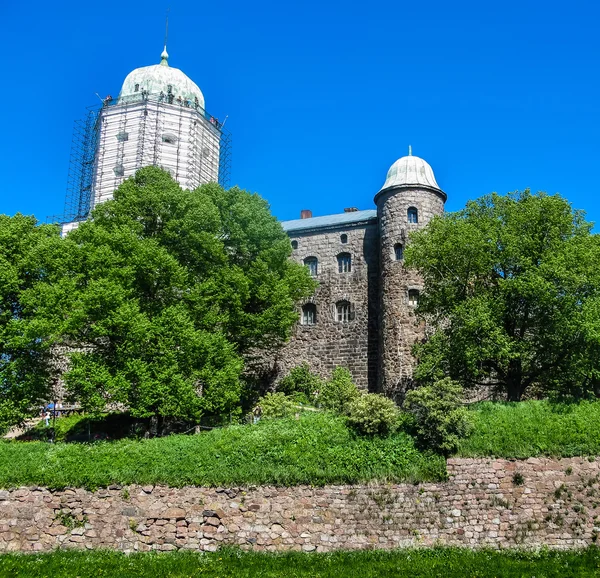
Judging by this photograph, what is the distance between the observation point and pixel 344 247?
142 ft

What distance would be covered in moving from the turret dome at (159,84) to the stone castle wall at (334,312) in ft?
60.1

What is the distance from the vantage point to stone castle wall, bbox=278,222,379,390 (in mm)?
40719

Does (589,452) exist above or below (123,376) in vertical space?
below

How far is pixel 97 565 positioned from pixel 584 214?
22792 millimetres

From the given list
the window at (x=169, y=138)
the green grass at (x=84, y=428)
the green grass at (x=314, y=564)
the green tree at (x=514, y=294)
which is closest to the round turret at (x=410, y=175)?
the green tree at (x=514, y=294)

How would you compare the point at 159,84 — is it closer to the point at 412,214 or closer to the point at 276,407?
the point at 412,214

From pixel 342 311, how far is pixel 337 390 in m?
7.53

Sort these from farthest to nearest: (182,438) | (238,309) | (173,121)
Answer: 1. (173,121)
2. (238,309)
3. (182,438)

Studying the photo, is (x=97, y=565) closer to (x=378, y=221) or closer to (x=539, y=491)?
(x=539, y=491)

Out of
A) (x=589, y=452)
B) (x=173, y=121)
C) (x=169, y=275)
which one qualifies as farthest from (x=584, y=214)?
(x=173, y=121)

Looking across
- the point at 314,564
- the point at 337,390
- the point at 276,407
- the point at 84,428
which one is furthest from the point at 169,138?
the point at 314,564

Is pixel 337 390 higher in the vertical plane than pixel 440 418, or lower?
higher

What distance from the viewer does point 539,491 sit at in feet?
66.9

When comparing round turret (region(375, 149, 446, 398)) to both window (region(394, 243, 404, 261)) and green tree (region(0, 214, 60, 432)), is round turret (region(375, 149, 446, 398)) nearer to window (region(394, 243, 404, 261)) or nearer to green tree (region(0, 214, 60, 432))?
window (region(394, 243, 404, 261))
